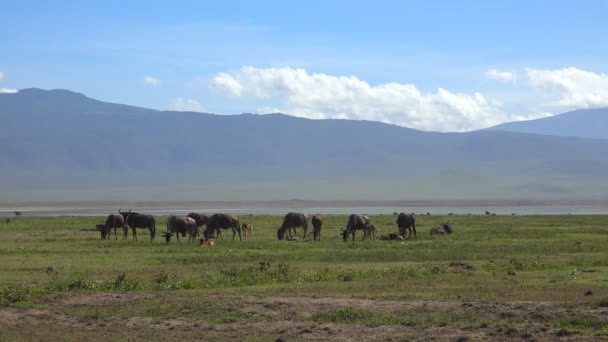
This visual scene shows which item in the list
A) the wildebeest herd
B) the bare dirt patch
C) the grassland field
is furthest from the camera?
the wildebeest herd

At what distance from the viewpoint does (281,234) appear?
40875 millimetres

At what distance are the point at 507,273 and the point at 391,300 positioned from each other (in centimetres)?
661

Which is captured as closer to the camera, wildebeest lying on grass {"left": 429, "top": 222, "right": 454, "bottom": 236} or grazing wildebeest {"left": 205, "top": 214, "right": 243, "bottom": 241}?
grazing wildebeest {"left": 205, "top": 214, "right": 243, "bottom": 241}

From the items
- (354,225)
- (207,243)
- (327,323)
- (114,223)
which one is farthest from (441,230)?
(327,323)

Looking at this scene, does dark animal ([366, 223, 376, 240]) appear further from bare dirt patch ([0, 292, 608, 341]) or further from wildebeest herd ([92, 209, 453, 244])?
bare dirt patch ([0, 292, 608, 341])

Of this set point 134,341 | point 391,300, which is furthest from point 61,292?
point 391,300

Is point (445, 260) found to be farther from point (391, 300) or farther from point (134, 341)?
point (134, 341)

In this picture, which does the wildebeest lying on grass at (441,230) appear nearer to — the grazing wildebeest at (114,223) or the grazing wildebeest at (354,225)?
the grazing wildebeest at (354,225)

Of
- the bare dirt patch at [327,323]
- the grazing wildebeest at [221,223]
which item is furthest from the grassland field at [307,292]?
the grazing wildebeest at [221,223]

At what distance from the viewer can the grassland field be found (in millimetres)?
17328

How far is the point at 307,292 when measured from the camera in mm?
21891

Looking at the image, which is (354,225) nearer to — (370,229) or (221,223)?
(370,229)

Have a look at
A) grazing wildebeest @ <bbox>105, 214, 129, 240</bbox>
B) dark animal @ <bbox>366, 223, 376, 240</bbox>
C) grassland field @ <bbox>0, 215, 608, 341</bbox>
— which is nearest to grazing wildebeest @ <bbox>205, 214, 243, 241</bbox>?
grazing wildebeest @ <bbox>105, 214, 129, 240</bbox>

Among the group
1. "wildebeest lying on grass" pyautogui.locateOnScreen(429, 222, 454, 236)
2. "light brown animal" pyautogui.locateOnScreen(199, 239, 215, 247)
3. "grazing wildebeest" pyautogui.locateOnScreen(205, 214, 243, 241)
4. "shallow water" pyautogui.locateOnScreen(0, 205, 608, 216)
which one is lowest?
"light brown animal" pyautogui.locateOnScreen(199, 239, 215, 247)
